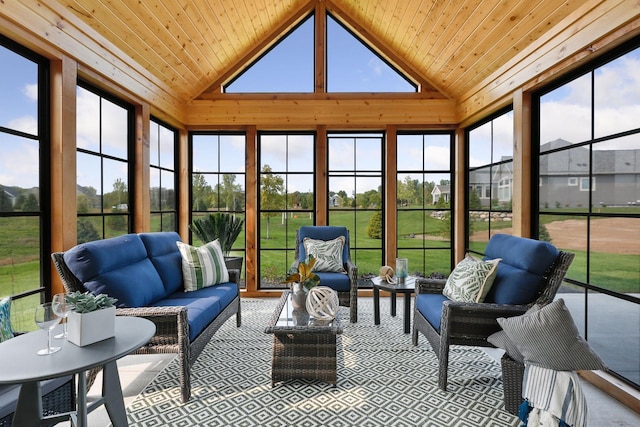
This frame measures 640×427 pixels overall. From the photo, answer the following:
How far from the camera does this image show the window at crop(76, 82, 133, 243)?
295cm

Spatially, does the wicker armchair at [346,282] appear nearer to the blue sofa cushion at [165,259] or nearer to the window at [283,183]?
the window at [283,183]

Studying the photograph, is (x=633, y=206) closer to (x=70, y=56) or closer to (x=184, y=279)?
(x=184, y=279)

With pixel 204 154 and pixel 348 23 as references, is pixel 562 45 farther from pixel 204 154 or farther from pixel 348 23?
pixel 204 154

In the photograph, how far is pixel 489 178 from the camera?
4098 millimetres

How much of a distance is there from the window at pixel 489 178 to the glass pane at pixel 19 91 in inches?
169

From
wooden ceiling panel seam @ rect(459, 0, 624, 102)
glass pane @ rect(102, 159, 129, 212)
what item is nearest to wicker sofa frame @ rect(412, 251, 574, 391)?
wooden ceiling panel seam @ rect(459, 0, 624, 102)

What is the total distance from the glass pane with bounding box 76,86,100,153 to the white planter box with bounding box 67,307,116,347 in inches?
78.3

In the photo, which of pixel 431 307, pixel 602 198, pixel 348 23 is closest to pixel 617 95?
pixel 602 198

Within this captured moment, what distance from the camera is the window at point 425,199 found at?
4844 mm

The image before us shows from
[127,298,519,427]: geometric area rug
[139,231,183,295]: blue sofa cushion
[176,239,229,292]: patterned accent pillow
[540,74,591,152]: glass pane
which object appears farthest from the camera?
[176,239,229,292]: patterned accent pillow

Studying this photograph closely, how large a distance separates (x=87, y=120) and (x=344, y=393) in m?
3.11

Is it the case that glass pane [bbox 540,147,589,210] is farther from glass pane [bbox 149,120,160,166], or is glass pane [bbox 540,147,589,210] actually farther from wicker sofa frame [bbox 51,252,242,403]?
glass pane [bbox 149,120,160,166]

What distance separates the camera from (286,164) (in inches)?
194

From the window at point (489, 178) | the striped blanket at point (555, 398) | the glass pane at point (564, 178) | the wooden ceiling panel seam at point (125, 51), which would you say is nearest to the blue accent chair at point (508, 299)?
the striped blanket at point (555, 398)
